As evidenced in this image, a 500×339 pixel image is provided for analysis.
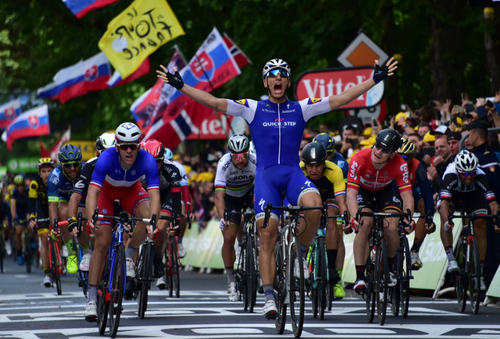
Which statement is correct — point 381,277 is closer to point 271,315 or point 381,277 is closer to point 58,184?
point 271,315

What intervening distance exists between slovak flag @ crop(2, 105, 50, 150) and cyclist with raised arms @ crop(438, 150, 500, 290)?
2698cm

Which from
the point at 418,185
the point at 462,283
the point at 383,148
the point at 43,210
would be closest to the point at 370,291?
the point at 383,148

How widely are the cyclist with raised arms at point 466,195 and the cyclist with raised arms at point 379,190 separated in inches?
43.8

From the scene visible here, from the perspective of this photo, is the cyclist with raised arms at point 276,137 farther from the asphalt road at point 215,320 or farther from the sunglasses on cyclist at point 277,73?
the asphalt road at point 215,320

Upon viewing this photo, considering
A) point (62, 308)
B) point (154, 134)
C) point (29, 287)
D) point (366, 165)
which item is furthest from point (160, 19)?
point (366, 165)

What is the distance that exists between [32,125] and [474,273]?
28801 millimetres

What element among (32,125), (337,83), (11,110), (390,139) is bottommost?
(390,139)

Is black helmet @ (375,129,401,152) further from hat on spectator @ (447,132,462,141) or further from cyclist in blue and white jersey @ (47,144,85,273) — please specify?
cyclist in blue and white jersey @ (47,144,85,273)

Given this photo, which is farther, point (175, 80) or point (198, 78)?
point (198, 78)

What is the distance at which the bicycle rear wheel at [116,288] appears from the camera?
8.88m

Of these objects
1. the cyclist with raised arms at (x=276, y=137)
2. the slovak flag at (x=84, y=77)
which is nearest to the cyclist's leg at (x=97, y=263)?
the cyclist with raised arms at (x=276, y=137)

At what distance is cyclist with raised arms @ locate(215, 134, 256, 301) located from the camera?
1245cm

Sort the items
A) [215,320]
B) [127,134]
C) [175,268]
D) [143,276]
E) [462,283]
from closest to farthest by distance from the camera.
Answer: [127,134] < [215,320] < [143,276] < [462,283] < [175,268]

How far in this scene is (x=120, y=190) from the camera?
34.1 feet
